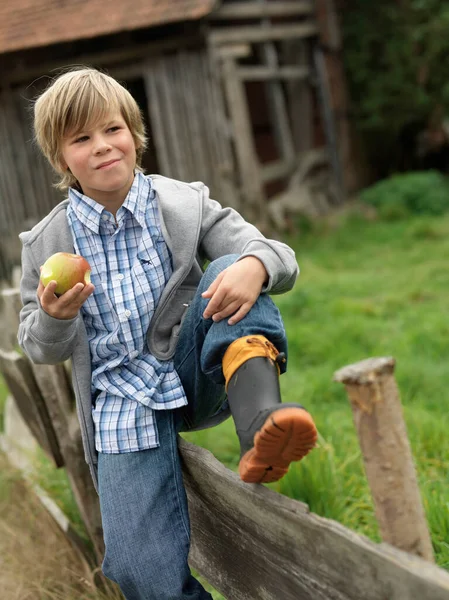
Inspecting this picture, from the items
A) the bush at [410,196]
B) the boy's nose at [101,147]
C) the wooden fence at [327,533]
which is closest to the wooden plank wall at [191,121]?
the bush at [410,196]

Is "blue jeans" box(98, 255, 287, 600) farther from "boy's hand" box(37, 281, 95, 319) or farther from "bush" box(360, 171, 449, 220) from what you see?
"bush" box(360, 171, 449, 220)

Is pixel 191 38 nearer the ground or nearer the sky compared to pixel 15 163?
nearer the sky

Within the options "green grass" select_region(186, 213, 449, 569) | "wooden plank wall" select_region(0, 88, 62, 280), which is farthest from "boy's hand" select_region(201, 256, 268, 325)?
"wooden plank wall" select_region(0, 88, 62, 280)

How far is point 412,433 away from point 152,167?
9010mm

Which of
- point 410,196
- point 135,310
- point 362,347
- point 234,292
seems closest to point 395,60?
point 410,196

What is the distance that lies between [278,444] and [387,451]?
0.29 metres

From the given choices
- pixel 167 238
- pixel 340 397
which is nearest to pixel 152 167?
pixel 340 397

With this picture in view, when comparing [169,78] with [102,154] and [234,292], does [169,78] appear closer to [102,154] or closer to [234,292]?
[102,154]

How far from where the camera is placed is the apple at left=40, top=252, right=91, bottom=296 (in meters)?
1.81

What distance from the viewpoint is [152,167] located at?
1161 cm

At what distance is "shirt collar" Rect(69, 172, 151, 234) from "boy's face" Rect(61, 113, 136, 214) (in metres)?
0.04

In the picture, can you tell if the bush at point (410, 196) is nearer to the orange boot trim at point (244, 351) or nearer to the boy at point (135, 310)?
the boy at point (135, 310)

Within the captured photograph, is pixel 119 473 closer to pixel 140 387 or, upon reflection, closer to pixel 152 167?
pixel 140 387

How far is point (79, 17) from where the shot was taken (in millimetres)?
8172
